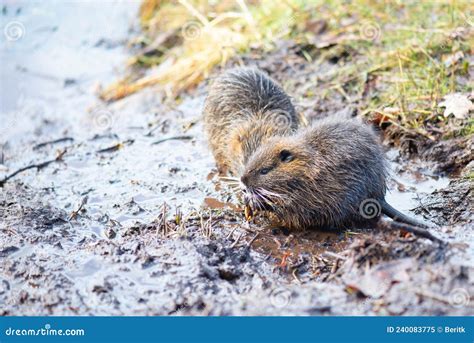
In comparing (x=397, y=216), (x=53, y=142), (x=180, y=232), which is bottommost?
(x=397, y=216)

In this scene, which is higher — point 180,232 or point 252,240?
point 180,232

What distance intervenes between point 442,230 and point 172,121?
3388 millimetres

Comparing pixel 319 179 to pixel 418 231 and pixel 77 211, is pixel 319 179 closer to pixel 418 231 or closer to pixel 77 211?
pixel 418 231

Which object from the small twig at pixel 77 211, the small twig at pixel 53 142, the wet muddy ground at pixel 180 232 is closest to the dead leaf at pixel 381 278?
the wet muddy ground at pixel 180 232

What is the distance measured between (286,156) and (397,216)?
865mm

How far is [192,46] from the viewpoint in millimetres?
8500

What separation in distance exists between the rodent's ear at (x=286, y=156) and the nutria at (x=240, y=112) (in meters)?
0.54

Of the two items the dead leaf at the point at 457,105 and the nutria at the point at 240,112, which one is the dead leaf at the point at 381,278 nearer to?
the nutria at the point at 240,112

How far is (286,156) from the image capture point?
4.95 m

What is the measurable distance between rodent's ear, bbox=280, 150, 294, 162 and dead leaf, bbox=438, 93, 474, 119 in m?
1.63

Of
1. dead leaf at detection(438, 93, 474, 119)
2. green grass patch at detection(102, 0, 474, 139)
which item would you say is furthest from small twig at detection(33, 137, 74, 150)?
dead leaf at detection(438, 93, 474, 119)

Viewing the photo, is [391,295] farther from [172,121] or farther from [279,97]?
[172,121]

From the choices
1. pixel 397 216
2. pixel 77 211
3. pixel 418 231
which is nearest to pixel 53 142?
pixel 77 211

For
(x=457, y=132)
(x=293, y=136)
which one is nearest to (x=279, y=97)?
(x=293, y=136)
